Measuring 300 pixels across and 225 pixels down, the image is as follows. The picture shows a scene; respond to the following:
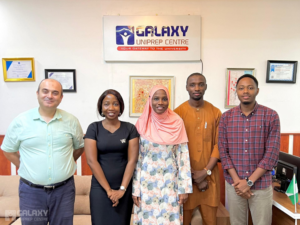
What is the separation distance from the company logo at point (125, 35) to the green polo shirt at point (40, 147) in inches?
58.0

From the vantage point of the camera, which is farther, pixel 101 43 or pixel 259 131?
pixel 101 43

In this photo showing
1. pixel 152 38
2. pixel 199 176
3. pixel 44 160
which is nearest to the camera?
pixel 44 160

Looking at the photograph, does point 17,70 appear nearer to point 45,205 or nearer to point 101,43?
point 101,43

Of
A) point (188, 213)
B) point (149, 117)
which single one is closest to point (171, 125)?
point (149, 117)

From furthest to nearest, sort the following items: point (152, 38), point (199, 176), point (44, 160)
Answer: point (152, 38) → point (199, 176) → point (44, 160)

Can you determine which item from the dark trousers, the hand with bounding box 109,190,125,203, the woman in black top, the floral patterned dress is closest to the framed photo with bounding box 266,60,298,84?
the floral patterned dress

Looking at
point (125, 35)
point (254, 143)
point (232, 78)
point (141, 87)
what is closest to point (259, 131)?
point (254, 143)

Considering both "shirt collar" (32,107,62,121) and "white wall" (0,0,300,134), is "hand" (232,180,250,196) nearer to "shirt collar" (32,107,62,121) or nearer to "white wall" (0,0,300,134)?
"white wall" (0,0,300,134)

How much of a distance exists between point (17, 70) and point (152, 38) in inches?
74.1

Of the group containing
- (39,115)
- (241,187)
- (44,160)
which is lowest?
(241,187)

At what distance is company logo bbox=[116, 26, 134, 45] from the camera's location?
2.58 meters

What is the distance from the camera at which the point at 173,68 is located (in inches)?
104

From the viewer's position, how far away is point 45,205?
4.78 feet

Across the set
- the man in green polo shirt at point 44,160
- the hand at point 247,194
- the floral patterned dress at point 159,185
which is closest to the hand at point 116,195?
the floral patterned dress at point 159,185
